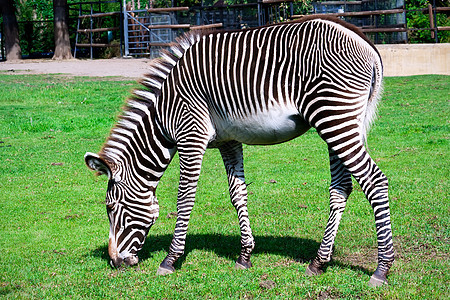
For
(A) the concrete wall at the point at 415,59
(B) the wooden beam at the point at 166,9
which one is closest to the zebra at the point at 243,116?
(A) the concrete wall at the point at 415,59

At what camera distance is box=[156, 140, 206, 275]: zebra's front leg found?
19.0 feet

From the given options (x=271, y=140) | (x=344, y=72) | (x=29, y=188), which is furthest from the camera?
(x=29, y=188)

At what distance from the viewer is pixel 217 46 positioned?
19.5 ft

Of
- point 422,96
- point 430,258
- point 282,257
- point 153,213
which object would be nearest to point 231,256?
point 282,257

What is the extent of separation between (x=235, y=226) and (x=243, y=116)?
229 cm

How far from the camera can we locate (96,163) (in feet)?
19.3

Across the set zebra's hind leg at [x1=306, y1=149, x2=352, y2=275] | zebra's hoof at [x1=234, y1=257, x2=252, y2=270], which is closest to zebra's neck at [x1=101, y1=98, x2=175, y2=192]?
zebra's hoof at [x1=234, y1=257, x2=252, y2=270]

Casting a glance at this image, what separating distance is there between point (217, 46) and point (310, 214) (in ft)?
10.0

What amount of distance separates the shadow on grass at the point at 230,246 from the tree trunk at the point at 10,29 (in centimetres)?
2722

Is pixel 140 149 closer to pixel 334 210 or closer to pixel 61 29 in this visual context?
pixel 334 210

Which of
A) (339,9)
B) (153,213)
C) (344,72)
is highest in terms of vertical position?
(339,9)

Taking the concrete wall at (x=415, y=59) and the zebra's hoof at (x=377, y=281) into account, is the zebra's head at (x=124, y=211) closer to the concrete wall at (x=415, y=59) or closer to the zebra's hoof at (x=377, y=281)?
the zebra's hoof at (x=377, y=281)

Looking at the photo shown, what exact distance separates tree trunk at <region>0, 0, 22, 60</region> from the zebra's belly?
92.1ft

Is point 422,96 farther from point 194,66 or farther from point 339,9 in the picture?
point 194,66
